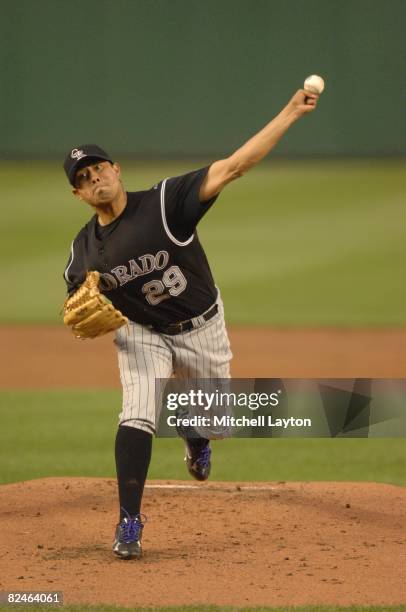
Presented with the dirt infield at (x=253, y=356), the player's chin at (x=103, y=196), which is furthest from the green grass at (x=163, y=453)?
the player's chin at (x=103, y=196)

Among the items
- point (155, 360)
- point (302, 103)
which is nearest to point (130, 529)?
point (155, 360)

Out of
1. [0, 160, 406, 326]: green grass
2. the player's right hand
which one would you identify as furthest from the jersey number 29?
[0, 160, 406, 326]: green grass

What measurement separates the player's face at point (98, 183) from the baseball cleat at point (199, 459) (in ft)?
4.54

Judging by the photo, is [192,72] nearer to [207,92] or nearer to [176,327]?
[207,92]

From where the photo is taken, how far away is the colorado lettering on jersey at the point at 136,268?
434 cm

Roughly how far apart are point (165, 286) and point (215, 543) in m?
1.07

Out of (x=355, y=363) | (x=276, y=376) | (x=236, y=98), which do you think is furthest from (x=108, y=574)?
(x=236, y=98)

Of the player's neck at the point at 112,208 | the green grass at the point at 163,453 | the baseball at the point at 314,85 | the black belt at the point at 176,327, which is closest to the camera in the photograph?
the baseball at the point at 314,85

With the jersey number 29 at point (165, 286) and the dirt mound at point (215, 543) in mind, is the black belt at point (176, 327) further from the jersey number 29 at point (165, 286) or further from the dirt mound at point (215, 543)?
the dirt mound at point (215, 543)

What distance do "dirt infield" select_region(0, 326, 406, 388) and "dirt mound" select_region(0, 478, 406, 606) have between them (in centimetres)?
330

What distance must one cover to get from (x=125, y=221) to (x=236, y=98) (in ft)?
42.9

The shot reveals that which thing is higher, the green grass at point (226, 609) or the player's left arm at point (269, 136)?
the player's left arm at point (269, 136)

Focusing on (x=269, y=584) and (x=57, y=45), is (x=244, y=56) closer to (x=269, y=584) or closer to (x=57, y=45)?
(x=57, y=45)

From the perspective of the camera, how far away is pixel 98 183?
4.30 m
